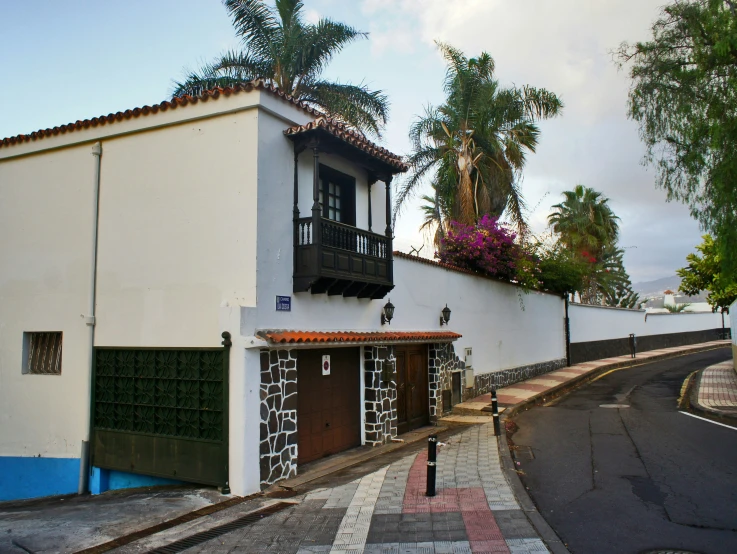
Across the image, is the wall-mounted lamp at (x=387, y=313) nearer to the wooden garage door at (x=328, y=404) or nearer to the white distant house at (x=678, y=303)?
the wooden garage door at (x=328, y=404)

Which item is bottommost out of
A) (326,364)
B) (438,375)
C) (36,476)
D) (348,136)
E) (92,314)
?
(36,476)

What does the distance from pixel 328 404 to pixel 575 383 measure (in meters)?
13.1

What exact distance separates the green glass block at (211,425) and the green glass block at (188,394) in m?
0.24

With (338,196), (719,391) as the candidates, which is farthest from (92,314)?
(719,391)

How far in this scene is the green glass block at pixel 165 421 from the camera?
9.02 m

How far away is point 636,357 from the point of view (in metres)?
29.9

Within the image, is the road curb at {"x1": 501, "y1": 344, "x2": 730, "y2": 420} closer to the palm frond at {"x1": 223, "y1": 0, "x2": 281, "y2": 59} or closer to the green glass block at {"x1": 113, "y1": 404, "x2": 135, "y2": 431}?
the green glass block at {"x1": 113, "y1": 404, "x2": 135, "y2": 431}

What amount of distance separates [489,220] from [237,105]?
11808 millimetres

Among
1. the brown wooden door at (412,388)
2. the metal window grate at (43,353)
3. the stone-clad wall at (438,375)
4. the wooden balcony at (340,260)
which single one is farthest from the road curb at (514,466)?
the metal window grate at (43,353)

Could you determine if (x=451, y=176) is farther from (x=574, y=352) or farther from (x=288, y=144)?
(x=288, y=144)

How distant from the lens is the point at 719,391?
1593cm

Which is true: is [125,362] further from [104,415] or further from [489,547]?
[489,547]

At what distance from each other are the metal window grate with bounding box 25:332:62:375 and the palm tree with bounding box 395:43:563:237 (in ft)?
45.0

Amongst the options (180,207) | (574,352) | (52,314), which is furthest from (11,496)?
(574,352)
